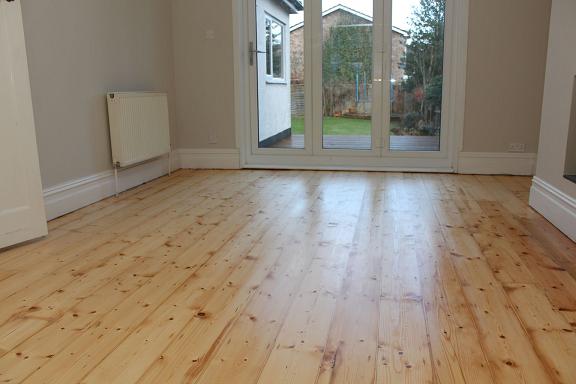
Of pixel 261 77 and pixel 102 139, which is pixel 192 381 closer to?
pixel 102 139

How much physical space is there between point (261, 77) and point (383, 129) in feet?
4.38

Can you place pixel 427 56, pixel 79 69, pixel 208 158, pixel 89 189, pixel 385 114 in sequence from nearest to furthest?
pixel 79 69, pixel 89 189, pixel 427 56, pixel 385 114, pixel 208 158

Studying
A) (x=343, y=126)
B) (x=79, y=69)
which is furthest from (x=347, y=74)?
(x=79, y=69)

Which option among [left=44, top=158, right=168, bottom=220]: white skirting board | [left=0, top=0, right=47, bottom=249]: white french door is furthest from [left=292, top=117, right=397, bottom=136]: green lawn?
[left=0, top=0, right=47, bottom=249]: white french door

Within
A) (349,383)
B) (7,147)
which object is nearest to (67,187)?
(7,147)

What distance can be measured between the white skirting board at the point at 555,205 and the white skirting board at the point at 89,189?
309cm

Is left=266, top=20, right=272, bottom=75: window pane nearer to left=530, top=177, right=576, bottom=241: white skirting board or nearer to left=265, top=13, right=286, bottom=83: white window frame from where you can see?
left=265, top=13, right=286, bottom=83: white window frame

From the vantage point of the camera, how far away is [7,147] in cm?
271

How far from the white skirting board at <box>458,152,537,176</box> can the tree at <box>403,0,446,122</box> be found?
21.3 inches

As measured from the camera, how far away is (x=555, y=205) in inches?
125

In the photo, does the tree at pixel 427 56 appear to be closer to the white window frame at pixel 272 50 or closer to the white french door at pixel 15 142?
the white window frame at pixel 272 50

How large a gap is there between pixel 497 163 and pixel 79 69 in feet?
12.0

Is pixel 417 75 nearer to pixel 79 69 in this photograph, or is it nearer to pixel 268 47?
pixel 268 47

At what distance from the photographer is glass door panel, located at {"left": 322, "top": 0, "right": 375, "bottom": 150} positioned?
201 inches
